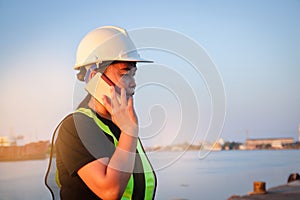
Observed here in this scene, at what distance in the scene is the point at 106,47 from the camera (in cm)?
190

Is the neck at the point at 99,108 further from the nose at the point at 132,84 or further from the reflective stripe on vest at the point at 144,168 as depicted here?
the nose at the point at 132,84

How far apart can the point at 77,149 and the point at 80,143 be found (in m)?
0.03

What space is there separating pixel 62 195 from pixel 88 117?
336mm

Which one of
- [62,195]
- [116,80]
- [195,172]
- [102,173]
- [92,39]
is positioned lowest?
[195,172]

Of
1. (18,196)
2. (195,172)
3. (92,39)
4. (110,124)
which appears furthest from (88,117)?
(195,172)

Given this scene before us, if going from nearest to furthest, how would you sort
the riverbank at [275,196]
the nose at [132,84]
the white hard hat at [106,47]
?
the nose at [132,84], the white hard hat at [106,47], the riverbank at [275,196]

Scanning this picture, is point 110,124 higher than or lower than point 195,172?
higher

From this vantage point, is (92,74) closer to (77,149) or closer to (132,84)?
(132,84)

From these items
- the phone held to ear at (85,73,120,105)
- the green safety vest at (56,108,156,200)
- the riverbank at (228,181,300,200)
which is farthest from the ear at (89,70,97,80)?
the riverbank at (228,181,300,200)

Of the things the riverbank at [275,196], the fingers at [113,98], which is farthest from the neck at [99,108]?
the riverbank at [275,196]

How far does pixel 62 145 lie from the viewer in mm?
1669

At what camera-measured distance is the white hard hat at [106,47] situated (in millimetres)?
1872

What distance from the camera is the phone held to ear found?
5.77 ft

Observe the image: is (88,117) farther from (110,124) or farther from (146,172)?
(146,172)
